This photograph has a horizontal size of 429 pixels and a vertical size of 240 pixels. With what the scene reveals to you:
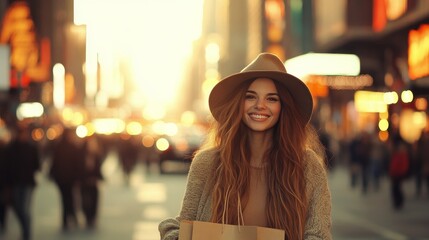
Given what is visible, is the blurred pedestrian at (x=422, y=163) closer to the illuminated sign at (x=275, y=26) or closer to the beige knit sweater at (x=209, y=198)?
the beige knit sweater at (x=209, y=198)

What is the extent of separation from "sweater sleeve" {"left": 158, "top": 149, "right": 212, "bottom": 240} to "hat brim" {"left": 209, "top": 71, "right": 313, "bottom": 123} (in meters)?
0.27

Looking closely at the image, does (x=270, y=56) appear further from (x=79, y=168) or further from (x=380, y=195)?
(x=380, y=195)

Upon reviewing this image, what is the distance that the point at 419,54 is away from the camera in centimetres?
3188

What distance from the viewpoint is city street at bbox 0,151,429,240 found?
741 inches

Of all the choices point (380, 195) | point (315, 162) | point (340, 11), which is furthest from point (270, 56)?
point (340, 11)

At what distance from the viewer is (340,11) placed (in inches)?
2020

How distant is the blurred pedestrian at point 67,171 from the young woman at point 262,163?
49.3ft

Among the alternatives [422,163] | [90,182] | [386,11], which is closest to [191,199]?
[90,182]

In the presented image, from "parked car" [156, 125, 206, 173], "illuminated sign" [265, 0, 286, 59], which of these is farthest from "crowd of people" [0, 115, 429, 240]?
"illuminated sign" [265, 0, 286, 59]

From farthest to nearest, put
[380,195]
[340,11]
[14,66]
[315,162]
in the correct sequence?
1. [340,11]
2. [380,195]
3. [14,66]
4. [315,162]

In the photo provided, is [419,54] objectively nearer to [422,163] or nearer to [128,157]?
[422,163]

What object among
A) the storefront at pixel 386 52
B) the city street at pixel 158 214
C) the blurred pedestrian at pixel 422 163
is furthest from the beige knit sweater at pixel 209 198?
the blurred pedestrian at pixel 422 163

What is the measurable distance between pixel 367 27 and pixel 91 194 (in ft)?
94.2

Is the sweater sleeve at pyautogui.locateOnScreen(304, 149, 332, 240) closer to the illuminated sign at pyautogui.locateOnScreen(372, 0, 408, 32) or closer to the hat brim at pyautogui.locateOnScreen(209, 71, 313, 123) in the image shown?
the hat brim at pyautogui.locateOnScreen(209, 71, 313, 123)
